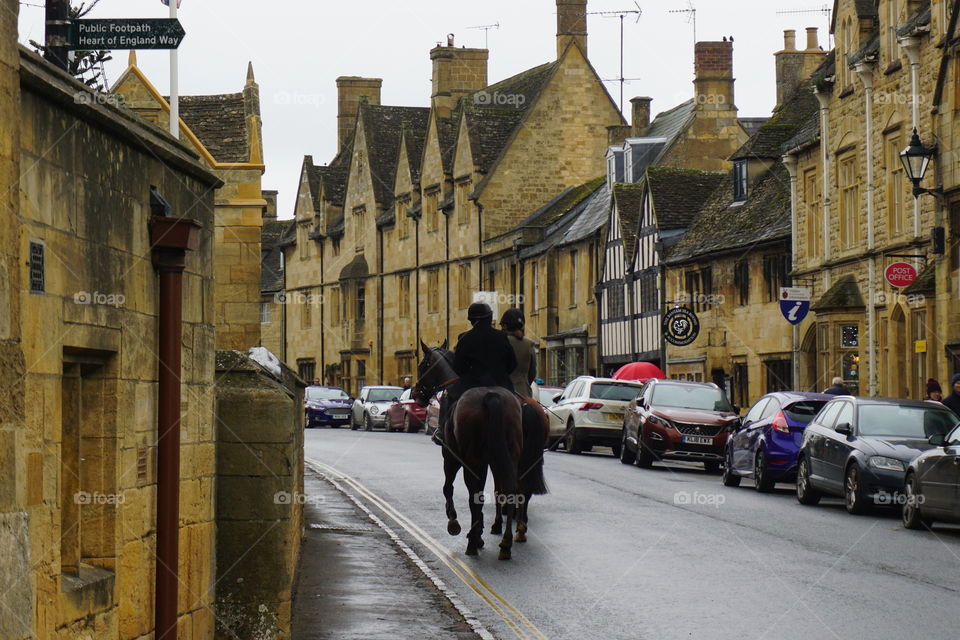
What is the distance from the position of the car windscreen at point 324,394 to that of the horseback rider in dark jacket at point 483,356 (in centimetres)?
4511

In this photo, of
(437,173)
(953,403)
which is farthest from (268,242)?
(953,403)

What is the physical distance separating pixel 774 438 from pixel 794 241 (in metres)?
17.3

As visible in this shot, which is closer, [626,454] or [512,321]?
[512,321]

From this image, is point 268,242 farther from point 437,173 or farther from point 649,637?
point 649,637

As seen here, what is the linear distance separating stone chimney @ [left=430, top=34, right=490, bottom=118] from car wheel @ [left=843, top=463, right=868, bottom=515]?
189 feet

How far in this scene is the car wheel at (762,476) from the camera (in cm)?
2400

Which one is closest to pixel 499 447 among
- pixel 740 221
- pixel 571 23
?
pixel 740 221

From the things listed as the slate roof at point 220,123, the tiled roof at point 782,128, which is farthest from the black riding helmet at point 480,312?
the tiled roof at point 782,128

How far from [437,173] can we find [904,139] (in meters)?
38.7

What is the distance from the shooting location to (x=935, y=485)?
57.6 ft

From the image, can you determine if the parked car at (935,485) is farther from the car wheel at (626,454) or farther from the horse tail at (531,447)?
the car wheel at (626,454)

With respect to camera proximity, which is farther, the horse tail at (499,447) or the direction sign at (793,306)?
the direction sign at (793,306)

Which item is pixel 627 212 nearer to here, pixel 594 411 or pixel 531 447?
pixel 594 411

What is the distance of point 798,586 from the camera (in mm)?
12289
